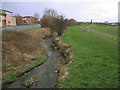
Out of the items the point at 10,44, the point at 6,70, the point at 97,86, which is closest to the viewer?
the point at 97,86

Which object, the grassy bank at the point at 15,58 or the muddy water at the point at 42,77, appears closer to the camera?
the muddy water at the point at 42,77

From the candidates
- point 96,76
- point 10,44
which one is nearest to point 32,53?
point 10,44

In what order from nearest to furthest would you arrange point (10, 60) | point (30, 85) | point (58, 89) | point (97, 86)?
point (97, 86) < point (58, 89) < point (30, 85) < point (10, 60)

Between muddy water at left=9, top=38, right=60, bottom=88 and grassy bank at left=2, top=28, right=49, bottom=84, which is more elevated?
grassy bank at left=2, top=28, right=49, bottom=84

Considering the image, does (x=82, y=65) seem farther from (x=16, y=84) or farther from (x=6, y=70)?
(x=6, y=70)

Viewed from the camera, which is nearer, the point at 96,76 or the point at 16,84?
the point at 96,76

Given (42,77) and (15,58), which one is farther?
(15,58)

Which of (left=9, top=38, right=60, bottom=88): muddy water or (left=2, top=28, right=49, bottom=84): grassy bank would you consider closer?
(left=9, top=38, right=60, bottom=88): muddy water

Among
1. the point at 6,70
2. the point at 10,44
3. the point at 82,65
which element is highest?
the point at 10,44

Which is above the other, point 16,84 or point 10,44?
point 10,44

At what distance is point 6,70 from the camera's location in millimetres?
9812

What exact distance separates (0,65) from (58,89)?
23.2 ft

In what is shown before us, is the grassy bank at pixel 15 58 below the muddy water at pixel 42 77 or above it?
above

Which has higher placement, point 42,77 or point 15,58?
point 15,58
